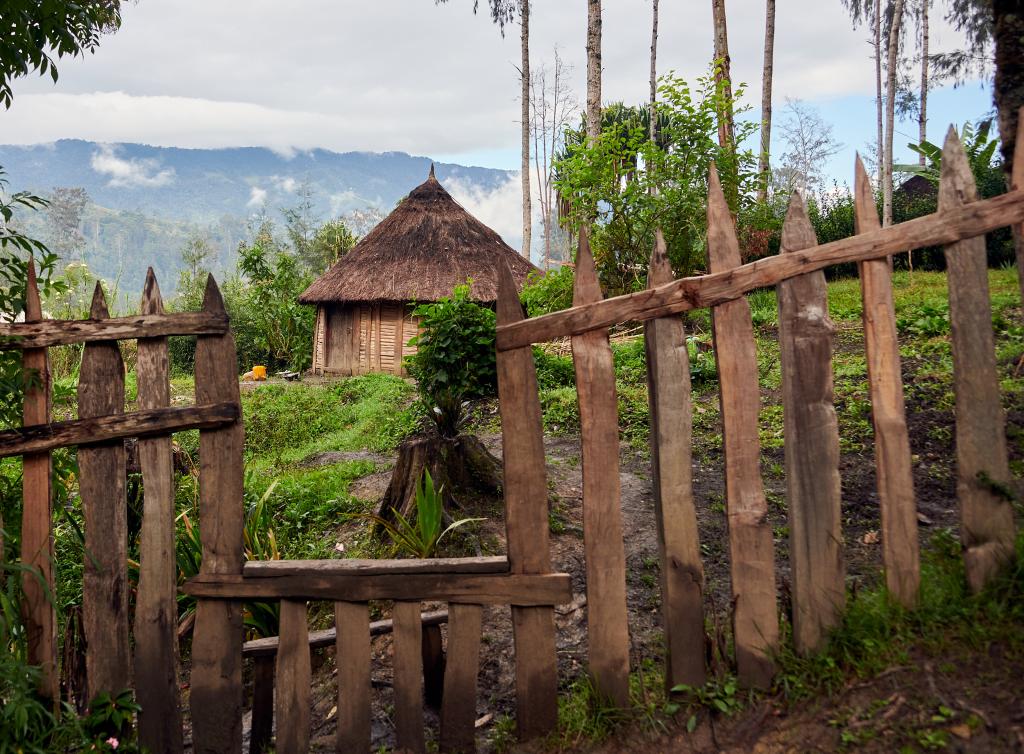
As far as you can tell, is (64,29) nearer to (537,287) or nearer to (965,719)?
(965,719)

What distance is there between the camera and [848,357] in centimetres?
795

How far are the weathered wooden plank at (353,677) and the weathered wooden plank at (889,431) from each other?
1.93 metres

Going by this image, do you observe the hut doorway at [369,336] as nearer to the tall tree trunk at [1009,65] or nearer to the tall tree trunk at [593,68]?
the tall tree trunk at [593,68]

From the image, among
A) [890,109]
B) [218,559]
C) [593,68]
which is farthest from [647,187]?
[890,109]

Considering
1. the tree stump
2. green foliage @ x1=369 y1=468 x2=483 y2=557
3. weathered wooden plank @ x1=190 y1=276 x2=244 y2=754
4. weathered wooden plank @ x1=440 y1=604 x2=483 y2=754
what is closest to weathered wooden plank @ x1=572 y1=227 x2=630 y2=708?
weathered wooden plank @ x1=440 y1=604 x2=483 y2=754

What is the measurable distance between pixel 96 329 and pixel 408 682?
1.78m

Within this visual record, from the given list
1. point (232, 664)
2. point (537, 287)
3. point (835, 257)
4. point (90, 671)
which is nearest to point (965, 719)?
point (835, 257)

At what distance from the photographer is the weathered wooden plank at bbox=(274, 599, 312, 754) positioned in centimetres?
289

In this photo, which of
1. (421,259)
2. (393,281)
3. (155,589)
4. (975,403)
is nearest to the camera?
(975,403)

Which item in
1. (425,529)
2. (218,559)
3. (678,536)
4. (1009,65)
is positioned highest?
(1009,65)

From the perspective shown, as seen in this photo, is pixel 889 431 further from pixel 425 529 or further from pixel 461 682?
pixel 425 529

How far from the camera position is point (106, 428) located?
2.75 metres

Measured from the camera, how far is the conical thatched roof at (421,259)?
1758 centimetres

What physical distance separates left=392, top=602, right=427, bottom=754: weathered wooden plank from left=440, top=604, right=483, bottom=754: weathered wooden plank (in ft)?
0.34
